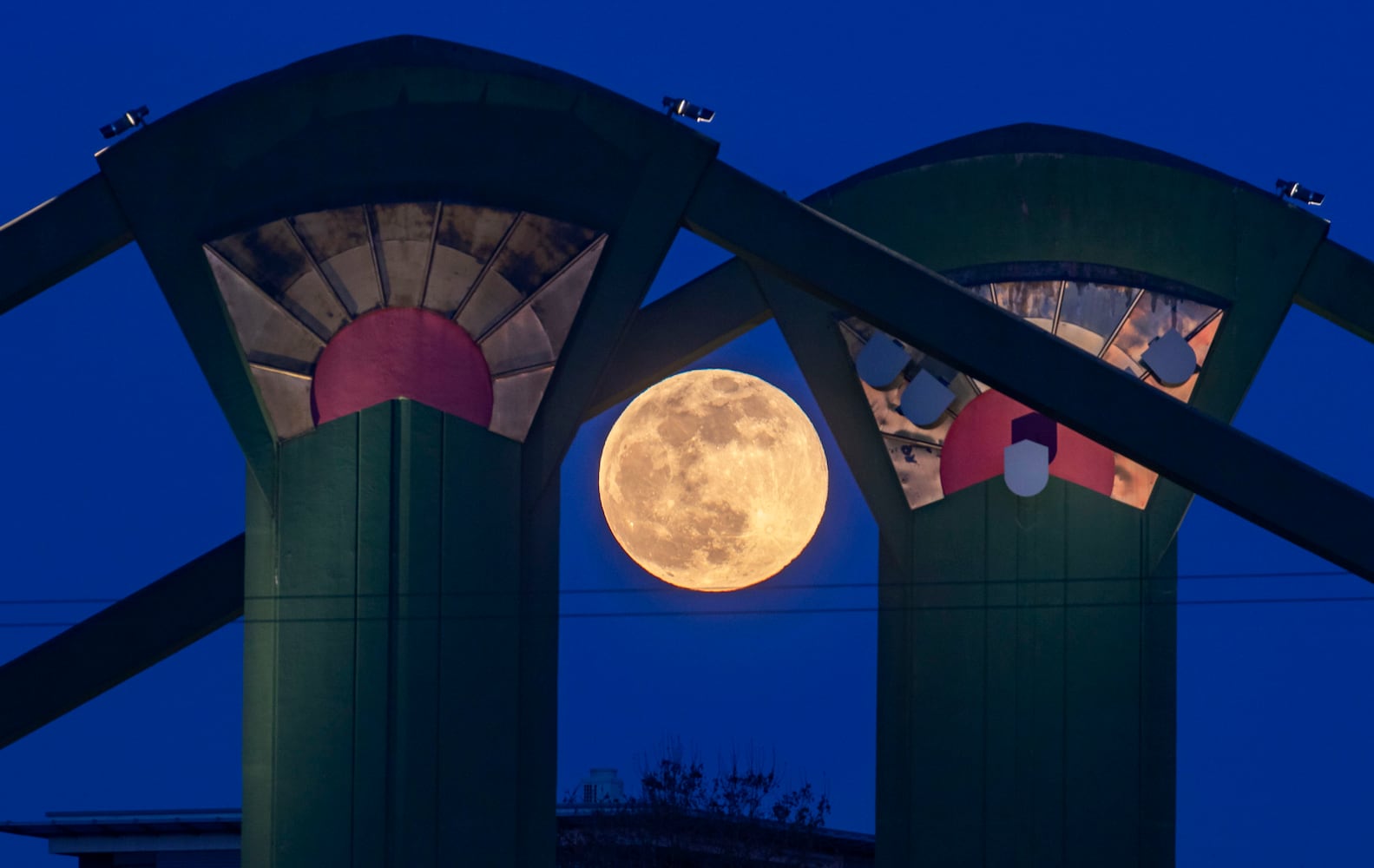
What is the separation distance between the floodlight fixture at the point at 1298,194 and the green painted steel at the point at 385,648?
973 cm

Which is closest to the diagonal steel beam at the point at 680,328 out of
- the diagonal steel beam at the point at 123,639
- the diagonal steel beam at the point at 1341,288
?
the diagonal steel beam at the point at 123,639

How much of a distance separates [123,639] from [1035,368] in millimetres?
10916

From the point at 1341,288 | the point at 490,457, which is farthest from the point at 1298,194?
the point at 490,457

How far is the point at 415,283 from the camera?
2270cm

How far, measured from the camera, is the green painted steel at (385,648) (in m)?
21.5

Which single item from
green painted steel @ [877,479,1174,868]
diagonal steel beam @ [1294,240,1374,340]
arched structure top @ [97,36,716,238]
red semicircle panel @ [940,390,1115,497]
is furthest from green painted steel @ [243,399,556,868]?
diagonal steel beam @ [1294,240,1374,340]

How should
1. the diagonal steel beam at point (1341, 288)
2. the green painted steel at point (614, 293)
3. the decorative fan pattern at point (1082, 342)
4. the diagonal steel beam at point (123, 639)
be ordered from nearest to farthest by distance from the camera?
the green painted steel at point (614, 293) < the diagonal steel beam at point (123, 639) < the decorative fan pattern at point (1082, 342) < the diagonal steel beam at point (1341, 288)

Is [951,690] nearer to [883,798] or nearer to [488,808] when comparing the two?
[883,798]

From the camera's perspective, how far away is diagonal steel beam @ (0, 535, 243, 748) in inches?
1000

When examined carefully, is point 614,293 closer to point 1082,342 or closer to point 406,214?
point 406,214

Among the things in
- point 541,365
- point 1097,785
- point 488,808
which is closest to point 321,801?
point 488,808

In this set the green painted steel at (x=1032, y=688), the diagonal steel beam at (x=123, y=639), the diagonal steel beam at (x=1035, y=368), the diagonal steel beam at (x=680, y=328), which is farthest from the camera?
the diagonal steel beam at (x=680, y=328)

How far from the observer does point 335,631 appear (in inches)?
853

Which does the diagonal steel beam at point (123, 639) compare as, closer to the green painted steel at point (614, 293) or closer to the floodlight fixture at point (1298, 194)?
the green painted steel at point (614, 293)
